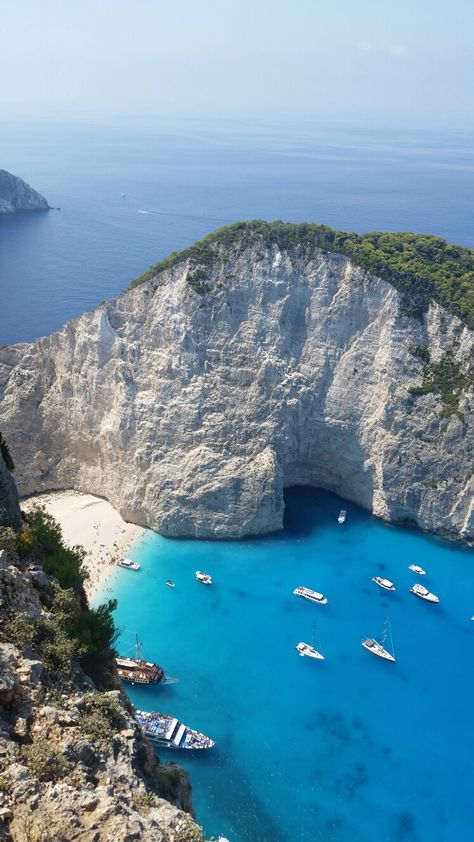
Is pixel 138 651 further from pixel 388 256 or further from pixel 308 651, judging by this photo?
pixel 388 256

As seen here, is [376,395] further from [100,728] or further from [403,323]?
[100,728]

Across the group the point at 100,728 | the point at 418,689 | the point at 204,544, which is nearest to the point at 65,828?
the point at 100,728

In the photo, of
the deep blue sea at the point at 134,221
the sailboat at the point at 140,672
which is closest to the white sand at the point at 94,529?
the sailboat at the point at 140,672

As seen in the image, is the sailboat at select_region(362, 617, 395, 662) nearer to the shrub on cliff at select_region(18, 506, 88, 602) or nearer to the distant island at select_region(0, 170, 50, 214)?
the shrub on cliff at select_region(18, 506, 88, 602)

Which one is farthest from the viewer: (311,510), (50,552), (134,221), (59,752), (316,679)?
(134,221)

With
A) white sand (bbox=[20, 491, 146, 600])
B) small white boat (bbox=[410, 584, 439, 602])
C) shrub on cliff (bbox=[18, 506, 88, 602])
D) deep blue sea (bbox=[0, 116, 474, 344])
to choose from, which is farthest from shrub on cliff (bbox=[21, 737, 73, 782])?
deep blue sea (bbox=[0, 116, 474, 344])

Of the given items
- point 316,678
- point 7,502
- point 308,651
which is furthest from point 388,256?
point 7,502
